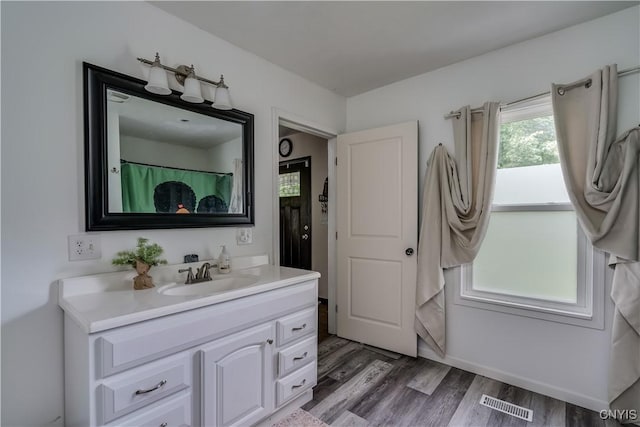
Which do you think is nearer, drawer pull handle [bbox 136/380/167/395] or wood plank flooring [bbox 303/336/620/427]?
drawer pull handle [bbox 136/380/167/395]

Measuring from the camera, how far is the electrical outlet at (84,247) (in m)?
1.42

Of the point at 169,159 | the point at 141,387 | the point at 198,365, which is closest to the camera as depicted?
the point at 141,387

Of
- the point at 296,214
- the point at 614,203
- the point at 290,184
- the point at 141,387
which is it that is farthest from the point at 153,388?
the point at 290,184

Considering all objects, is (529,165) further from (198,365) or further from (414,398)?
(198,365)

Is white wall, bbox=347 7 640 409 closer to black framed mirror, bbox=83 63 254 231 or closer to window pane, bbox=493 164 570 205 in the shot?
window pane, bbox=493 164 570 205

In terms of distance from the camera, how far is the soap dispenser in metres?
1.88

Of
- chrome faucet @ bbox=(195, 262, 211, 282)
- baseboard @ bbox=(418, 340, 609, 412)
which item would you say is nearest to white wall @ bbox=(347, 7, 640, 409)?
baseboard @ bbox=(418, 340, 609, 412)

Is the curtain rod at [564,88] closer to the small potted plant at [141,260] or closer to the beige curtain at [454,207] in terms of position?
the beige curtain at [454,207]

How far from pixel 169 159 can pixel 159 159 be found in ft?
0.19

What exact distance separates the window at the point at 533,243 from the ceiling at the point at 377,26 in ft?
1.69

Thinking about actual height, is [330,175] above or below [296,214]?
above

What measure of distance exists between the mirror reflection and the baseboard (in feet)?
6.40

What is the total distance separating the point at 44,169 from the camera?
1.35 meters

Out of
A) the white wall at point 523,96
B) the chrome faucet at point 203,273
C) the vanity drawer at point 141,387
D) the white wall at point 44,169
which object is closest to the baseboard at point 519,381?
the white wall at point 523,96
